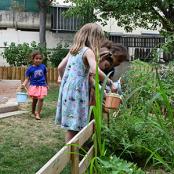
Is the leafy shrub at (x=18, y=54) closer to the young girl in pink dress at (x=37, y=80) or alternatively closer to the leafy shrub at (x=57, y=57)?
the leafy shrub at (x=57, y=57)

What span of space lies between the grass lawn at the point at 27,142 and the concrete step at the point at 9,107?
0.49 m

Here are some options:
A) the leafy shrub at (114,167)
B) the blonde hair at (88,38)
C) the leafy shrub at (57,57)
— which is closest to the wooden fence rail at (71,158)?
the leafy shrub at (114,167)

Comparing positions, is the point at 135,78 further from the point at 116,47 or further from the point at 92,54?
the point at 92,54

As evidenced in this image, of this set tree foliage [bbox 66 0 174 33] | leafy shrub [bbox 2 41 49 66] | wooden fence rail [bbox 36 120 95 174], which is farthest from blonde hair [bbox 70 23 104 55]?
leafy shrub [bbox 2 41 49 66]

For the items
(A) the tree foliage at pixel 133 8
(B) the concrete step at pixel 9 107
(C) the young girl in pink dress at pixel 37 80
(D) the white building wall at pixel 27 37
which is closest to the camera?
(C) the young girl in pink dress at pixel 37 80

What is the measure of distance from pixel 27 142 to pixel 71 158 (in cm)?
353

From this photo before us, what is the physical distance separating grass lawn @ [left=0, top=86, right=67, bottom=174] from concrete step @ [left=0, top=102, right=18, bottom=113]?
49cm

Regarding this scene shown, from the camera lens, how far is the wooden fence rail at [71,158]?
2.42 meters

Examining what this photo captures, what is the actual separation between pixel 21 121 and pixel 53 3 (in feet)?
48.4

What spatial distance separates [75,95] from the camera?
4.64 meters

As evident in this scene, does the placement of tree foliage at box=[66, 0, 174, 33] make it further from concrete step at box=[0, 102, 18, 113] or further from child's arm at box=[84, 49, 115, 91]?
child's arm at box=[84, 49, 115, 91]

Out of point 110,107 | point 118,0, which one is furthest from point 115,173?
point 118,0

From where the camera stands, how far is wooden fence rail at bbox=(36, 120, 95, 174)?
7.93 feet

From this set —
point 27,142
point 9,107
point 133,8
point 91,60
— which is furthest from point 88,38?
point 133,8
